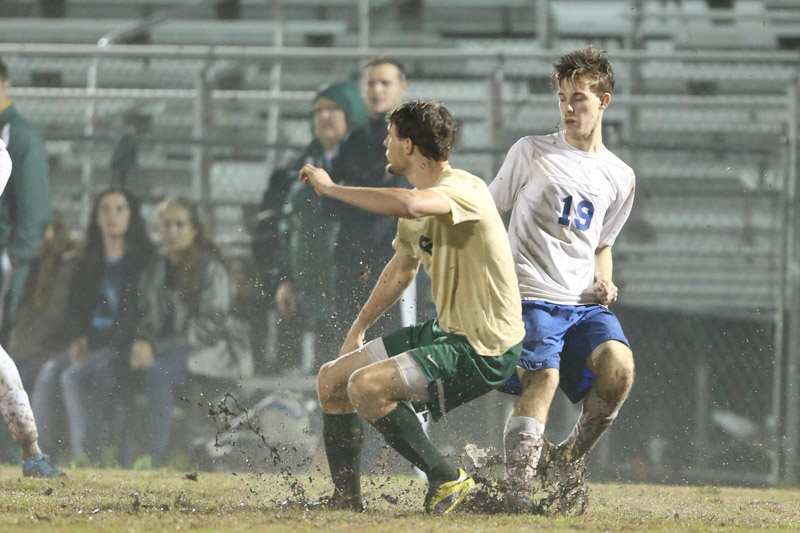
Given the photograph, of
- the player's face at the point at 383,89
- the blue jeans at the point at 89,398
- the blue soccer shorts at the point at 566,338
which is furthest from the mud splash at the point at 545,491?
the blue jeans at the point at 89,398

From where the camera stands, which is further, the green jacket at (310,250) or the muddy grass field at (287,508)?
the green jacket at (310,250)

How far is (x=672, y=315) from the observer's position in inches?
323

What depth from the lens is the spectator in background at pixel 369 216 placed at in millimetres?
6844

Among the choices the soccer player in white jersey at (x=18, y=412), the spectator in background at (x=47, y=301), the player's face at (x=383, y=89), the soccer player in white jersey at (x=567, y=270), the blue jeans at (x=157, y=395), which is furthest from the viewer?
the spectator in background at (x=47, y=301)

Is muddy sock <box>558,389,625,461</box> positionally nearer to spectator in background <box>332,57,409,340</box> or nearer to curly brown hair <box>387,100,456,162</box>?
curly brown hair <box>387,100,456,162</box>

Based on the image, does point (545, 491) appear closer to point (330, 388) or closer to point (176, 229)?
point (330, 388)

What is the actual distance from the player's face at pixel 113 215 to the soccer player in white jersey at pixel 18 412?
1.89m

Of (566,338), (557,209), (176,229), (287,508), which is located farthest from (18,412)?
(557,209)

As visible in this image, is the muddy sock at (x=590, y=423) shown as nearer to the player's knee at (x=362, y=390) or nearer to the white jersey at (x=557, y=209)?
the white jersey at (x=557, y=209)

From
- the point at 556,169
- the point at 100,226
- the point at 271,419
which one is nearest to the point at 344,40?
the point at 100,226

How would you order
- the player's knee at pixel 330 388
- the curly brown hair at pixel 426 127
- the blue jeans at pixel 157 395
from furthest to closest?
the blue jeans at pixel 157 395 < the player's knee at pixel 330 388 < the curly brown hair at pixel 426 127

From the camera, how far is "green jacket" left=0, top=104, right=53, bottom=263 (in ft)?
22.6

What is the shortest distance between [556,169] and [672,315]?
12.0ft

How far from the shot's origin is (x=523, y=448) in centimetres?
471
